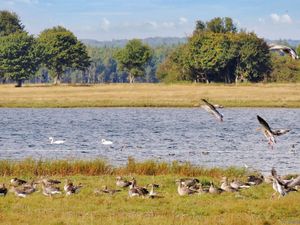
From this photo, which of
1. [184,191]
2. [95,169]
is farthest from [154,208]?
[95,169]

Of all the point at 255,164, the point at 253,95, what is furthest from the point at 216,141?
the point at 253,95

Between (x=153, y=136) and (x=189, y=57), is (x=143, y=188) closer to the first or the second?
(x=153, y=136)

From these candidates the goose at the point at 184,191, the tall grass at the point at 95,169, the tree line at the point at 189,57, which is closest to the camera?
the goose at the point at 184,191

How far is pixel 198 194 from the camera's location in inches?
872

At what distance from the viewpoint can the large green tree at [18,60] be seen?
150250 mm

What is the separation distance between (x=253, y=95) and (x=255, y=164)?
64978 millimetres

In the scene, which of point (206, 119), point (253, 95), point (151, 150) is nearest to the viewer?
point (151, 150)

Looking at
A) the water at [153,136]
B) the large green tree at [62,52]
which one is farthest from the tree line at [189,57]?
the water at [153,136]

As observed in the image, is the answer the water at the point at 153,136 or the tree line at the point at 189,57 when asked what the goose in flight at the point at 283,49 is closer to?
the water at the point at 153,136

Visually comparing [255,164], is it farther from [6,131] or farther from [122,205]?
[6,131]

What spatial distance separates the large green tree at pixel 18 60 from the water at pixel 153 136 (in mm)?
63949

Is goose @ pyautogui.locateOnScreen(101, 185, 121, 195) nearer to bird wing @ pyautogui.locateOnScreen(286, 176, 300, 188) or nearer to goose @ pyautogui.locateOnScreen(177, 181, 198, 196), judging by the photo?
goose @ pyautogui.locateOnScreen(177, 181, 198, 196)

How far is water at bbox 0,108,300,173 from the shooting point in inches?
1528

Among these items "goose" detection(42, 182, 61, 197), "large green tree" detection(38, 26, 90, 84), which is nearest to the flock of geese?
"goose" detection(42, 182, 61, 197)
